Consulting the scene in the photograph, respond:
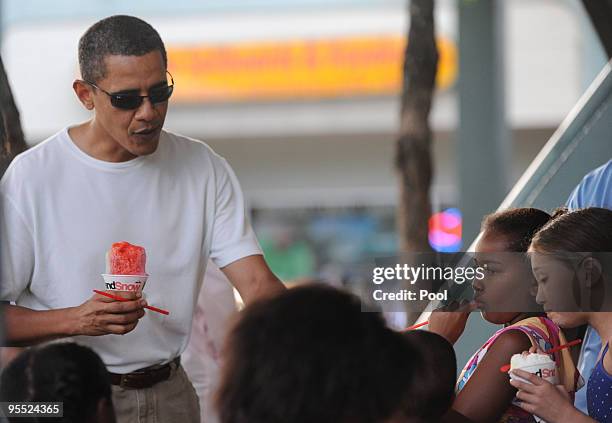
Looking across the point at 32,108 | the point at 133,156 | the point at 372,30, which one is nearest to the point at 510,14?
the point at 372,30

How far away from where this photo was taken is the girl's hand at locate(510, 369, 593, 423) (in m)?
2.46

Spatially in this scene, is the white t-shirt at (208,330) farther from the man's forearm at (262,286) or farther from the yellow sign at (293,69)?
the yellow sign at (293,69)

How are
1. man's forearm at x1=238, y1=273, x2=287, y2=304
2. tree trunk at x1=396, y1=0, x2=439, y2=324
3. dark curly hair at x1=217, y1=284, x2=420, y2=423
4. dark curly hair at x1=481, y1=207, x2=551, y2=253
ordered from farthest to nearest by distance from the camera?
tree trunk at x1=396, y1=0, x2=439, y2=324 → man's forearm at x1=238, y1=273, x2=287, y2=304 → dark curly hair at x1=481, y1=207, x2=551, y2=253 → dark curly hair at x1=217, y1=284, x2=420, y2=423

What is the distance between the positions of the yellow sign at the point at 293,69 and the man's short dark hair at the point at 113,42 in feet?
52.1

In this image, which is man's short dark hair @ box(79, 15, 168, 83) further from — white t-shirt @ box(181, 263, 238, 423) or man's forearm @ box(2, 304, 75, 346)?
white t-shirt @ box(181, 263, 238, 423)

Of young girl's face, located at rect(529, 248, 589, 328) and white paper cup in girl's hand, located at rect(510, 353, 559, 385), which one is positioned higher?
young girl's face, located at rect(529, 248, 589, 328)

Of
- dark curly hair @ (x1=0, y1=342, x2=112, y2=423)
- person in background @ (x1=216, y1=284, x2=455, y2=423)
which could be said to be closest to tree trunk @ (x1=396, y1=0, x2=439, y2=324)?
dark curly hair @ (x1=0, y1=342, x2=112, y2=423)

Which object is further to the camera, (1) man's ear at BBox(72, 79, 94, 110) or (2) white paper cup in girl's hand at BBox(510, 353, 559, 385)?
(1) man's ear at BBox(72, 79, 94, 110)

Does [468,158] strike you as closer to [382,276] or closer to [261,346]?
[382,276]

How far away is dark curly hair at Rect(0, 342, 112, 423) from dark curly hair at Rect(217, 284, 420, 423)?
0.65 m

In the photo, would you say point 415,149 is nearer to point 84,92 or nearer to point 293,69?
point 84,92

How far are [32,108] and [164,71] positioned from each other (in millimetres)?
16681

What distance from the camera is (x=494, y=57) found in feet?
31.0

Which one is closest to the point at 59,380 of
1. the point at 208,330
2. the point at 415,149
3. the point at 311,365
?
the point at 311,365
